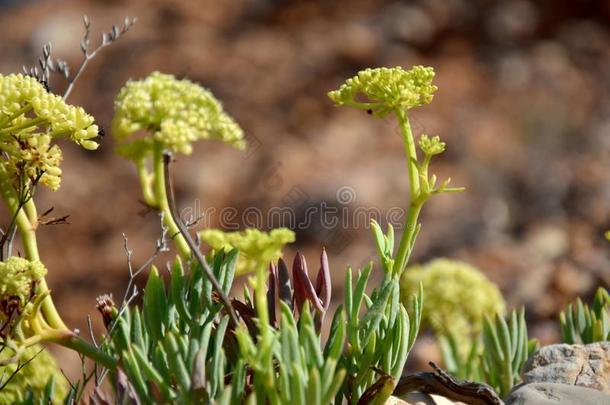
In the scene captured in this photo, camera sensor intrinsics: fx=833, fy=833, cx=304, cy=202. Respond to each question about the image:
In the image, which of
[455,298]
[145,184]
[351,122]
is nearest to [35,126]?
[145,184]

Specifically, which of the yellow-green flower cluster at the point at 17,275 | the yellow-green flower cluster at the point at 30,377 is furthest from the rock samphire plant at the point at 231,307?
the yellow-green flower cluster at the point at 30,377

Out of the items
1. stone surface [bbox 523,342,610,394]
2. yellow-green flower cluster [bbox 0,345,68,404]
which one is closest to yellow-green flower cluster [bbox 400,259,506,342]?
stone surface [bbox 523,342,610,394]

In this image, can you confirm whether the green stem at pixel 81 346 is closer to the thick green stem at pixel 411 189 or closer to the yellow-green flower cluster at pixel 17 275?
the yellow-green flower cluster at pixel 17 275

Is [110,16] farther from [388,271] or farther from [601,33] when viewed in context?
[388,271]

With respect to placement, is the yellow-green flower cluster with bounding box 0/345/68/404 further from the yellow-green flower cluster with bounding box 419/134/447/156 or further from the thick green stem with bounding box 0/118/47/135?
the yellow-green flower cluster with bounding box 419/134/447/156

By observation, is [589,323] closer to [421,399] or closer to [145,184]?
[421,399]

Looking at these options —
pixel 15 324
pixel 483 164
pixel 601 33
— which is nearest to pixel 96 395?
pixel 15 324
